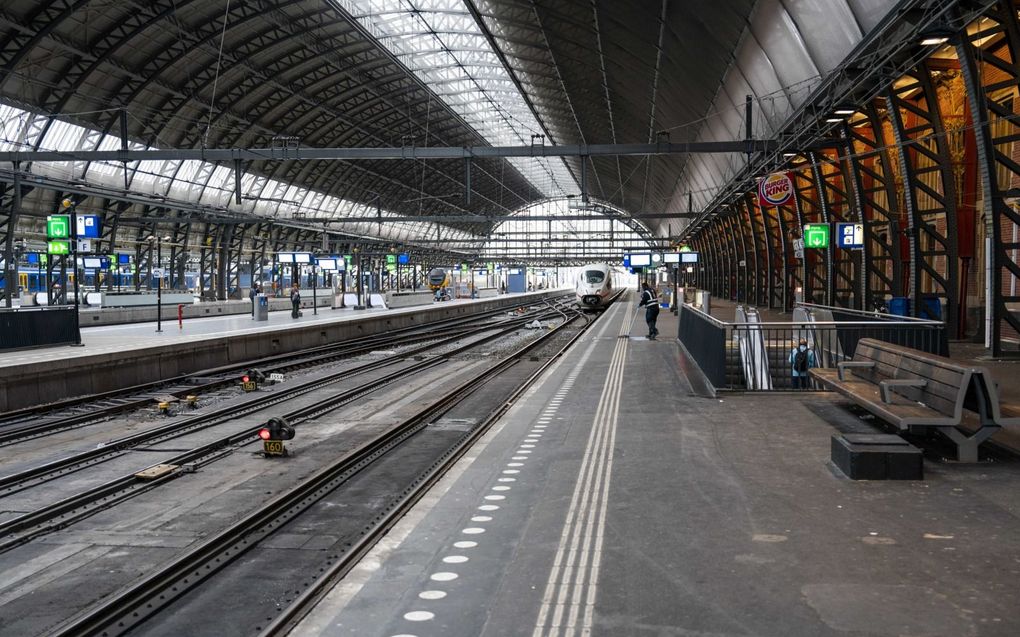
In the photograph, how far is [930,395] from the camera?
27.6 feet

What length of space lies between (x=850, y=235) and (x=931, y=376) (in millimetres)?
14081

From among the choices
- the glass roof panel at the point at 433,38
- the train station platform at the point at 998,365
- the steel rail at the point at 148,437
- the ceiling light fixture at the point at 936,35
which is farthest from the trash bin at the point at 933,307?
the glass roof panel at the point at 433,38


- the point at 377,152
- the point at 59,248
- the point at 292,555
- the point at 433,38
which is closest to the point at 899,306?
the point at 377,152

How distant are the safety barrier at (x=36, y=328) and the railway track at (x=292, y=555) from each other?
12872 millimetres

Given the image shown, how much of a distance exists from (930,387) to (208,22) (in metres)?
36.6

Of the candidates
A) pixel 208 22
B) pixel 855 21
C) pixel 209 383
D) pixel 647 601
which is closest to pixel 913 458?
pixel 647 601

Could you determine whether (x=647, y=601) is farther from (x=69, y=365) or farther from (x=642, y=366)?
(x=69, y=365)

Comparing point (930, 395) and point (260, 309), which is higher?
point (260, 309)

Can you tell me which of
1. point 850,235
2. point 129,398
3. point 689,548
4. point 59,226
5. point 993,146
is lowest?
point 129,398

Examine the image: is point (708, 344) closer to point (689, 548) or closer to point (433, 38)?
point (689, 548)

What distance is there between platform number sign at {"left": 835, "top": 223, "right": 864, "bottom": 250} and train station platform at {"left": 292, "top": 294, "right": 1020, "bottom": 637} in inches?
537

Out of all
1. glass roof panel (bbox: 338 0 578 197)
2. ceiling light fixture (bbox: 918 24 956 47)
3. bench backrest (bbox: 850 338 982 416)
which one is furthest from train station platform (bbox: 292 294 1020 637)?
glass roof panel (bbox: 338 0 578 197)

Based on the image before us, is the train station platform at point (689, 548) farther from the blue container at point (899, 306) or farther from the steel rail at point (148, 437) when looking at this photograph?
the blue container at point (899, 306)

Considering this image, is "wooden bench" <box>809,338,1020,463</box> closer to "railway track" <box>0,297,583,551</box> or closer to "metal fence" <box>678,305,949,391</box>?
"metal fence" <box>678,305,949,391</box>
